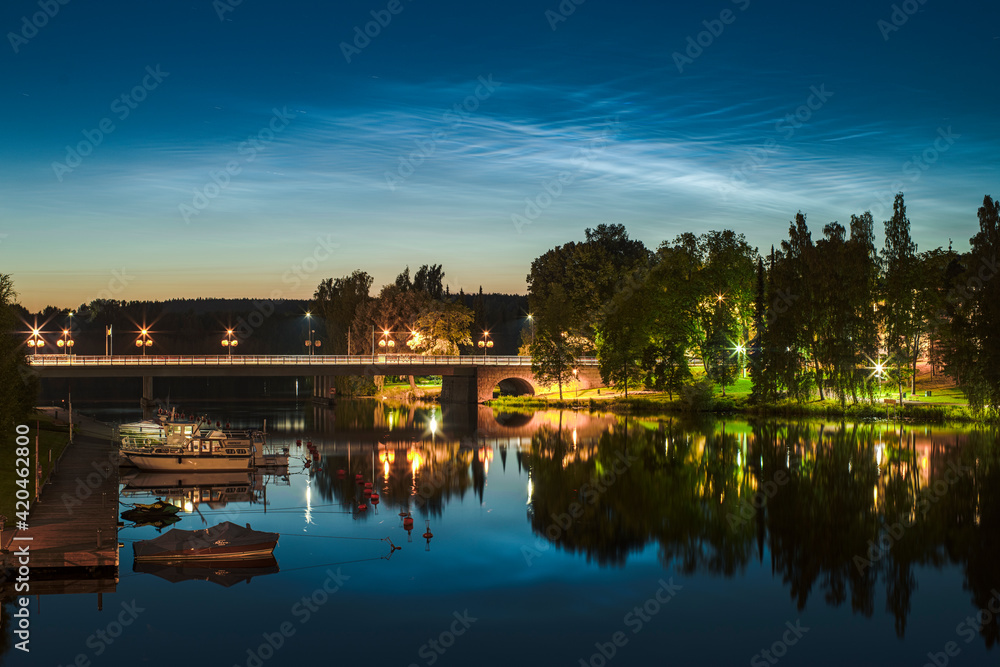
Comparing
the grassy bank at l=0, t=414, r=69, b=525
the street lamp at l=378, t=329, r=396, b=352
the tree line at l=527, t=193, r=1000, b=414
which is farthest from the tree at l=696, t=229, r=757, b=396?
the grassy bank at l=0, t=414, r=69, b=525

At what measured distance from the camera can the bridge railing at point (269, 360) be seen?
3848 inches

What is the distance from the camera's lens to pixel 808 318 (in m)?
88.3

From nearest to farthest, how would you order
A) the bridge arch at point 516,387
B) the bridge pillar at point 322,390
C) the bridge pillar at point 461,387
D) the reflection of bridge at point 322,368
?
the reflection of bridge at point 322,368
the bridge pillar at point 461,387
the bridge arch at point 516,387
the bridge pillar at point 322,390

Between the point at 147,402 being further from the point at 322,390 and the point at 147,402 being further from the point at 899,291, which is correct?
the point at 899,291

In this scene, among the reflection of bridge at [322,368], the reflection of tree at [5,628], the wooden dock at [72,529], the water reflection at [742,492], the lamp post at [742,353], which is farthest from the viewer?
the lamp post at [742,353]

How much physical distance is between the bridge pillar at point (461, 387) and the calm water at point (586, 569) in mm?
47450

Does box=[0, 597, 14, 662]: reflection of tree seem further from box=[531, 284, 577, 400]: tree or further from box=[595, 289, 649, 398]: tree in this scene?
box=[531, 284, 577, 400]: tree

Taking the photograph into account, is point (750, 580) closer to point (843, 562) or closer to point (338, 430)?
point (843, 562)

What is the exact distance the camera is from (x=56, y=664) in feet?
89.2

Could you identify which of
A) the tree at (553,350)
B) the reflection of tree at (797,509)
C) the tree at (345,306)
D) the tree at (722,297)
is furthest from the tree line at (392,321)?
the reflection of tree at (797,509)

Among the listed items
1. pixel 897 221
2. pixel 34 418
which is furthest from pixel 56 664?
pixel 897 221

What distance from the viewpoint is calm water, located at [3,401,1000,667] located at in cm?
2898

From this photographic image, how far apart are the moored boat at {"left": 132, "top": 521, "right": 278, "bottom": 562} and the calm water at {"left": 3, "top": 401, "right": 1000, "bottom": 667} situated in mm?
893

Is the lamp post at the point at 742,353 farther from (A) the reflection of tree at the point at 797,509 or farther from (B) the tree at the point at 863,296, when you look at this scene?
(A) the reflection of tree at the point at 797,509
